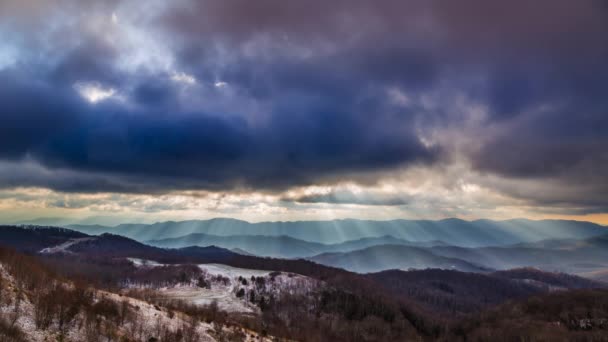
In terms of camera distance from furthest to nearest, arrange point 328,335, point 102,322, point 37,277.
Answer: point 328,335 < point 37,277 < point 102,322

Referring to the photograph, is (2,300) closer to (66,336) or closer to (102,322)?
(66,336)

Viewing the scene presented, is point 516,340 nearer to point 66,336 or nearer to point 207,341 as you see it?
point 207,341

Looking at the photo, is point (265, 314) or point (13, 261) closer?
point (13, 261)

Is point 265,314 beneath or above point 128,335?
beneath

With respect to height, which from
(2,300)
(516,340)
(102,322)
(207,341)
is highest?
(2,300)

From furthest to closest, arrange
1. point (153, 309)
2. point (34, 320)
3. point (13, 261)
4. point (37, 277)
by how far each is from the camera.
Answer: point (153, 309), point (13, 261), point (37, 277), point (34, 320)

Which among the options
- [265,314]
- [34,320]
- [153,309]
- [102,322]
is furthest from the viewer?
[265,314]

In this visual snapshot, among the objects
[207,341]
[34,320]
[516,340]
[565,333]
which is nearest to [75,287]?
[34,320]

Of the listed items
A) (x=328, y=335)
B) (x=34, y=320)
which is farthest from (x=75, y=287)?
(x=328, y=335)

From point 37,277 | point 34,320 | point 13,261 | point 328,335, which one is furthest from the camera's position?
point 328,335

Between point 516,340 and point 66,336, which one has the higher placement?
point 66,336
